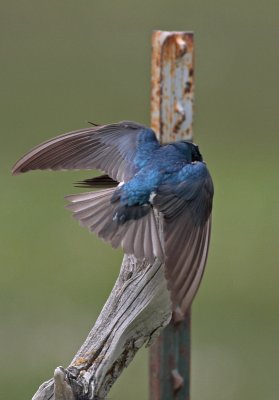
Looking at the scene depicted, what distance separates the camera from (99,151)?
5156 millimetres

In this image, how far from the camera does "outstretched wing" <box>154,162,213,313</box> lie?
177 inches

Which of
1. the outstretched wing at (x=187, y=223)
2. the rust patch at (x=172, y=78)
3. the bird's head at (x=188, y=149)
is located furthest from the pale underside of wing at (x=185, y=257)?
the rust patch at (x=172, y=78)

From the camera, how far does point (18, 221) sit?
356 inches

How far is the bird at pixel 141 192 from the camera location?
4660mm

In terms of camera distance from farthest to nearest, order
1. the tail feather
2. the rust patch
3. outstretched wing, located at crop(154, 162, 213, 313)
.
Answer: the rust patch
the tail feather
outstretched wing, located at crop(154, 162, 213, 313)

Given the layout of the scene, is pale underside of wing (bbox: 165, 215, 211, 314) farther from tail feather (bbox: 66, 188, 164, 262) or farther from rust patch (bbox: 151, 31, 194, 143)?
rust patch (bbox: 151, 31, 194, 143)

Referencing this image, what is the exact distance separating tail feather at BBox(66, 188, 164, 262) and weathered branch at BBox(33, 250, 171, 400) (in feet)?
0.15

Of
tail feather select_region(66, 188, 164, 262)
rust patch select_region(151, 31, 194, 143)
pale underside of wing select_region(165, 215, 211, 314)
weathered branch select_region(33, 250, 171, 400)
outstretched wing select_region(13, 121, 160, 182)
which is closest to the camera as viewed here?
weathered branch select_region(33, 250, 171, 400)

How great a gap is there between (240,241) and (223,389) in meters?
1.77

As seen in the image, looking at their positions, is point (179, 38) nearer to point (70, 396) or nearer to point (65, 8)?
point (70, 396)

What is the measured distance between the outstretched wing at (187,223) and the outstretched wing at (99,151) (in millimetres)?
217

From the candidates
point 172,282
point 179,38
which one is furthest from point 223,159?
point 172,282

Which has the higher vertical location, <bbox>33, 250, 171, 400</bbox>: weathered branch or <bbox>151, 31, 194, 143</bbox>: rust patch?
<bbox>151, 31, 194, 143</bbox>: rust patch

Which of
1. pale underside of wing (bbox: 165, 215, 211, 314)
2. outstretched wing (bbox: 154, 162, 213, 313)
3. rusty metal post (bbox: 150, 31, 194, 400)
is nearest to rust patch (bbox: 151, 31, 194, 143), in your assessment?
rusty metal post (bbox: 150, 31, 194, 400)
